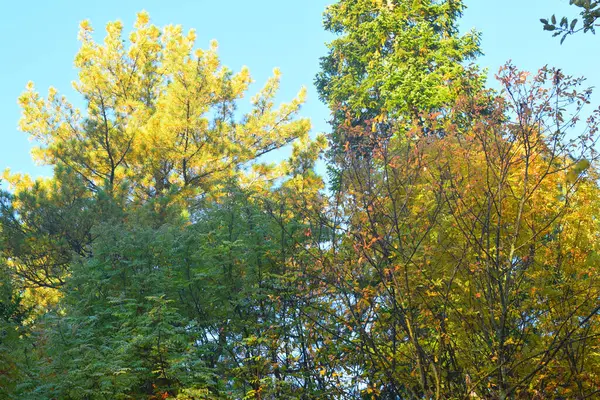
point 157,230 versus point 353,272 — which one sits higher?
point 157,230

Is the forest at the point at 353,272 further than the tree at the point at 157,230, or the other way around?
the tree at the point at 157,230

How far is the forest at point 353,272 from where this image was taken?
5.54 metres

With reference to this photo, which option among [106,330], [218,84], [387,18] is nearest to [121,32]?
[218,84]

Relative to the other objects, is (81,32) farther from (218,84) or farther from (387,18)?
(387,18)

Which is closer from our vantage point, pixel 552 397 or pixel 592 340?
pixel 552 397

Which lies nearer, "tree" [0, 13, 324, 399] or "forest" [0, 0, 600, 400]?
"forest" [0, 0, 600, 400]

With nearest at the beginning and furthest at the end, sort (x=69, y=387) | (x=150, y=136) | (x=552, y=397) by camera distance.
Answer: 1. (x=552, y=397)
2. (x=69, y=387)
3. (x=150, y=136)

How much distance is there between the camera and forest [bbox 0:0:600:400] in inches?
218

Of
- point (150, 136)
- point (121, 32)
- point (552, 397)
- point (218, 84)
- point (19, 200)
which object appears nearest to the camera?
point (552, 397)

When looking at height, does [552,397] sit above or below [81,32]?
below

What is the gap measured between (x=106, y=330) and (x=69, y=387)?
1.79 m

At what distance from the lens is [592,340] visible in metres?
6.54

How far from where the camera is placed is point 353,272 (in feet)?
20.9

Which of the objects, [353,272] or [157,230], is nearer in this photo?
[353,272]
